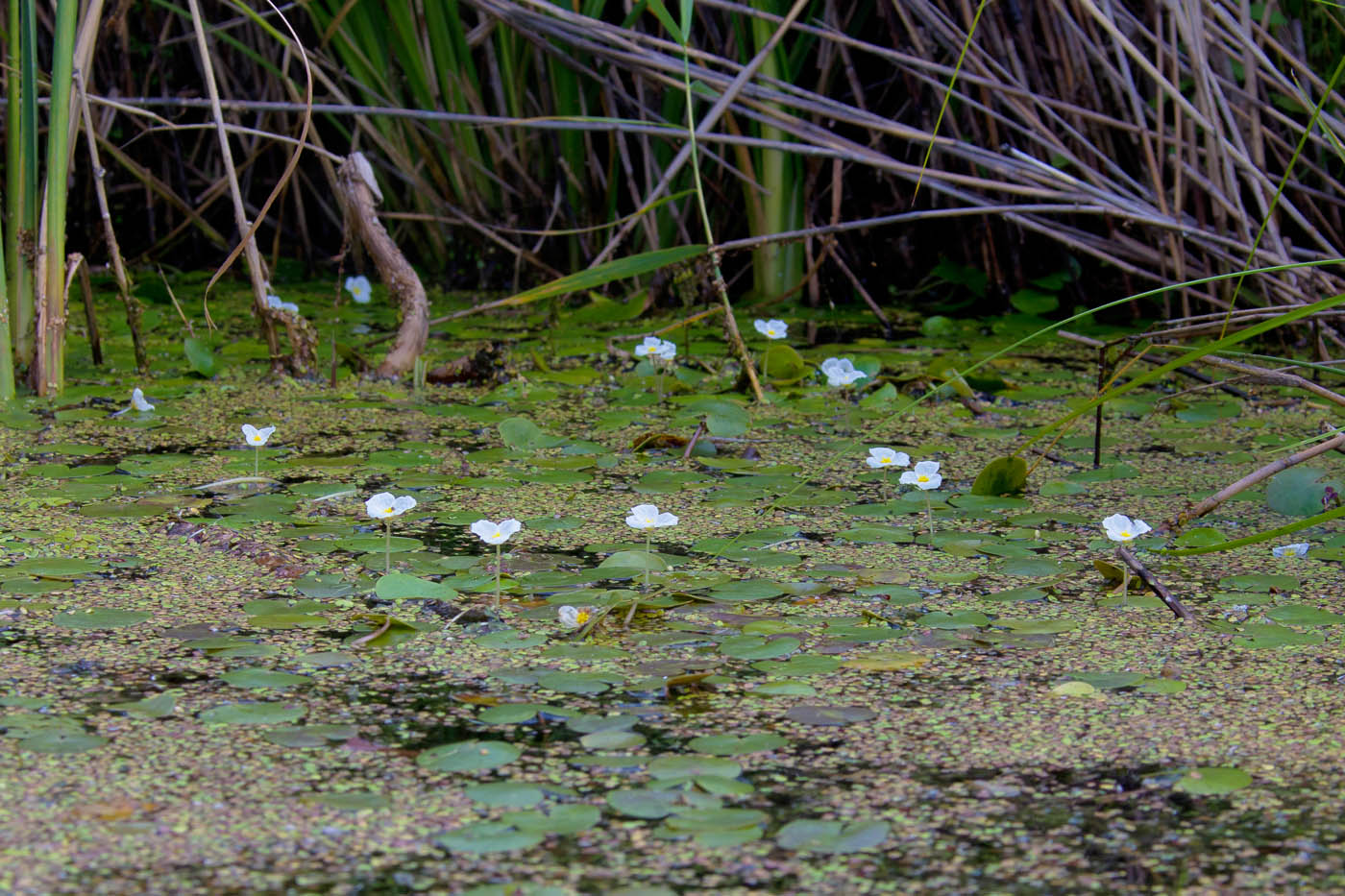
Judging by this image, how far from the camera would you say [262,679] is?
120 cm

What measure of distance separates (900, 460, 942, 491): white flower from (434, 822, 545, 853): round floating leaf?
83cm

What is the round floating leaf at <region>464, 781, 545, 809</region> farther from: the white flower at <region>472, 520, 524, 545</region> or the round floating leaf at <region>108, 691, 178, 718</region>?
the white flower at <region>472, 520, 524, 545</region>

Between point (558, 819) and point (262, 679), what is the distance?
36 cm

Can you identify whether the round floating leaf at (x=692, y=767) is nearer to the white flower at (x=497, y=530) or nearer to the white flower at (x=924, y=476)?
the white flower at (x=497, y=530)

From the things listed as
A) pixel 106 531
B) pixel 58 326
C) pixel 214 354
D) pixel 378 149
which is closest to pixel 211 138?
pixel 378 149

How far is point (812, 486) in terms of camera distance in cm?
187

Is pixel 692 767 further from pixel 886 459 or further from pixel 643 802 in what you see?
pixel 886 459

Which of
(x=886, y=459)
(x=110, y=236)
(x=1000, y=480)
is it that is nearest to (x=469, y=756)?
(x=886, y=459)

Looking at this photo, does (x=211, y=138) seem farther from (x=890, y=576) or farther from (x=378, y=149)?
(x=890, y=576)

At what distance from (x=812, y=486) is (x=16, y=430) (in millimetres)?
1167

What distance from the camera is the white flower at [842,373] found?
87.9 inches

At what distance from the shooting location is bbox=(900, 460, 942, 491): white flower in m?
1.67

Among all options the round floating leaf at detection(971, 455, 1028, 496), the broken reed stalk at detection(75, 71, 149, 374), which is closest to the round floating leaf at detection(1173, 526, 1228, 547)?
the round floating leaf at detection(971, 455, 1028, 496)

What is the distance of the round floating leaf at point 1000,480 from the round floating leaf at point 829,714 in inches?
28.1
